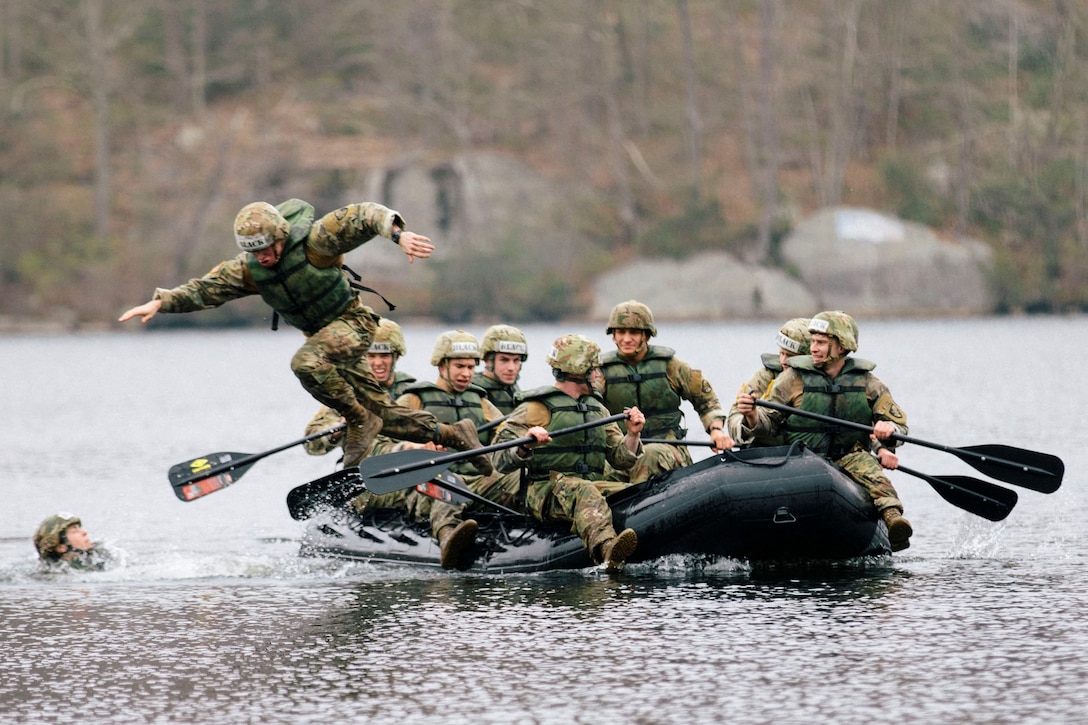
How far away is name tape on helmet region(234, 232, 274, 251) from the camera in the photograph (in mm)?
12094

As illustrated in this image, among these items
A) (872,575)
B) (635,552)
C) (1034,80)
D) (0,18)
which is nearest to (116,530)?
(635,552)

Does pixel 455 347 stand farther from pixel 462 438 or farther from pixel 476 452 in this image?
pixel 476 452

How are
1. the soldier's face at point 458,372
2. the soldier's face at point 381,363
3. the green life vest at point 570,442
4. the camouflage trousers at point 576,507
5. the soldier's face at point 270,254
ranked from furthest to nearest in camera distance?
the soldier's face at point 381,363
the soldier's face at point 458,372
the green life vest at point 570,442
the camouflage trousers at point 576,507
the soldier's face at point 270,254

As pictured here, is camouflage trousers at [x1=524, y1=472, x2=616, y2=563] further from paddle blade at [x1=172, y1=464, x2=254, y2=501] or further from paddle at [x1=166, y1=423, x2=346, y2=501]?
paddle blade at [x1=172, y1=464, x2=254, y2=501]

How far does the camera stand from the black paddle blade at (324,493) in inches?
581

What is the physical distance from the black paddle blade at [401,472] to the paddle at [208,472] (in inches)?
60.6

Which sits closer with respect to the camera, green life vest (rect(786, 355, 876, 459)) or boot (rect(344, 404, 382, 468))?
Answer: green life vest (rect(786, 355, 876, 459))

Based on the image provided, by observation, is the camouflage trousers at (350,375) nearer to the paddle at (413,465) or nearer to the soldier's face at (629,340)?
the paddle at (413,465)

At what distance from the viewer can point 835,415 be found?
43.3 feet

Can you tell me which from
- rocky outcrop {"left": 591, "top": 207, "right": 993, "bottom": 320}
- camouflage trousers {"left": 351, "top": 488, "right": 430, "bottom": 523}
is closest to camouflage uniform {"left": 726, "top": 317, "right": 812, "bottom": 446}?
camouflage trousers {"left": 351, "top": 488, "right": 430, "bottom": 523}

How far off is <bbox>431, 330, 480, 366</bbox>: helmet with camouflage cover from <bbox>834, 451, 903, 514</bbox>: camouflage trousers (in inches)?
113

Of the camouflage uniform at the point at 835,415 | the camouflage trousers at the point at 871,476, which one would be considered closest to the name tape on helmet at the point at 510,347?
the camouflage uniform at the point at 835,415

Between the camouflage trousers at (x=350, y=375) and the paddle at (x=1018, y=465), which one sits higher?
the camouflage trousers at (x=350, y=375)

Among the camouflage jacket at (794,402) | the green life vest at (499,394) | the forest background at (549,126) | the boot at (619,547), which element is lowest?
the boot at (619,547)
